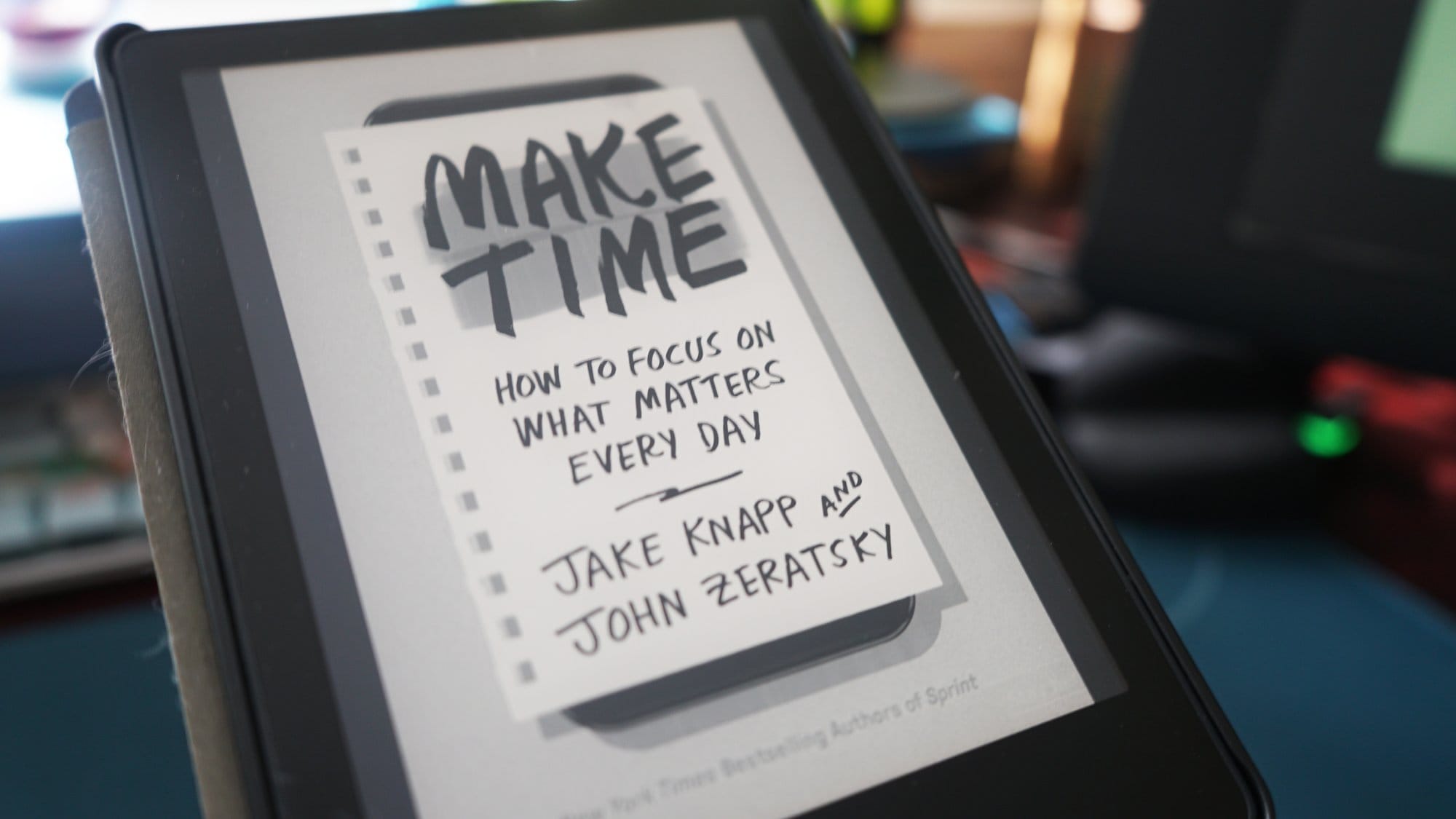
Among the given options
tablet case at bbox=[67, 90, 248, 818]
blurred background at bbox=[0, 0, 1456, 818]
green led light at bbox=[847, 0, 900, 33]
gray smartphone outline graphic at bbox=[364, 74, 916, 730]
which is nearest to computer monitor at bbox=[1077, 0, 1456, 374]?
blurred background at bbox=[0, 0, 1456, 818]

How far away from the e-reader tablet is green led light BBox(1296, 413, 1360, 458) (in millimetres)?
424

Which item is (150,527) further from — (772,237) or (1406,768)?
(1406,768)

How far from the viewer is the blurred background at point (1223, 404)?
462 millimetres

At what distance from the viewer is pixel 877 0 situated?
35.3 inches

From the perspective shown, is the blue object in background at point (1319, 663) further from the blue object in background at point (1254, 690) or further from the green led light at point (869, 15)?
the green led light at point (869, 15)

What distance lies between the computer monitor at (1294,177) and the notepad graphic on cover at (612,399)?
1.33 ft

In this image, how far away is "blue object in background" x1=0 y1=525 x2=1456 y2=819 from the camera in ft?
1.39

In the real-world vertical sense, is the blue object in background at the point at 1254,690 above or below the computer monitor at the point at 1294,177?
below

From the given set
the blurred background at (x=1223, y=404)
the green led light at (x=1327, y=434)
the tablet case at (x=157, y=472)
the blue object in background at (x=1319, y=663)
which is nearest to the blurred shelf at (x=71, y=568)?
the blurred background at (x=1223, y=404)

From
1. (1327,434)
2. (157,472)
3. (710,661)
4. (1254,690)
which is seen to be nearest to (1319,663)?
(1254,690)

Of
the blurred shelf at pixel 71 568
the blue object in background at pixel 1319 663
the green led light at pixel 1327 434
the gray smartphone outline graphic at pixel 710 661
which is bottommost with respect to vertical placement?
the blue object in background at pixel 1319 663

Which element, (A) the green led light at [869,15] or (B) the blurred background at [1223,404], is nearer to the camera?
(B) the blurred background at [1223,404]

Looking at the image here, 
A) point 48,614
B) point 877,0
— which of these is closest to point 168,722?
point 48,614

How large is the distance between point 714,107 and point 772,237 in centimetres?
5
